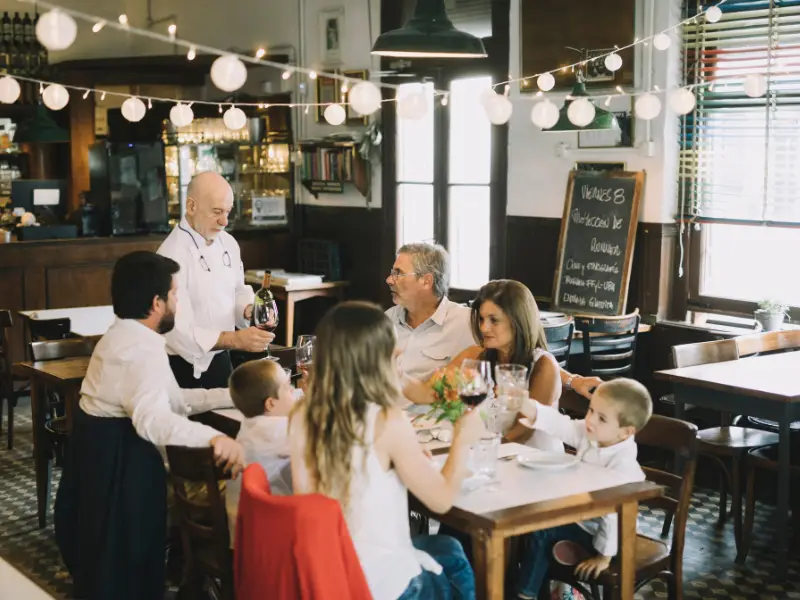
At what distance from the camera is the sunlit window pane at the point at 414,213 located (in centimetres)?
869

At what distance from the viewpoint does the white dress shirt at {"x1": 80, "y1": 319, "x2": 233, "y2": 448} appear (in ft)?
12.2

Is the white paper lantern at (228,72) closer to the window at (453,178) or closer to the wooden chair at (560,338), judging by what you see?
the wooden chair at (560,338)

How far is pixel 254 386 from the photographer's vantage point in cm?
367

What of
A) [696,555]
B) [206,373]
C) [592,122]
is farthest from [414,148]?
[696,555]

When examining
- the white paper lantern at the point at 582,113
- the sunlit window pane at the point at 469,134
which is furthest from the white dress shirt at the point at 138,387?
the sunlit window pane at the point at 469,134

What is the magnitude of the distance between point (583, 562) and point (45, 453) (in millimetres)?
3124

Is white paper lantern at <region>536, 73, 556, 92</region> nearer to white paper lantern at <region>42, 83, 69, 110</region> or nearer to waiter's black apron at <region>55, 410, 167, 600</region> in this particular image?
white paper lantern at <region>42, 83, 69, 110</region>

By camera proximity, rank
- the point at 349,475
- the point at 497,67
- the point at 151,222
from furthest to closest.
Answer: the point at 151,222 < the point at 497,67 < the point at 349,475

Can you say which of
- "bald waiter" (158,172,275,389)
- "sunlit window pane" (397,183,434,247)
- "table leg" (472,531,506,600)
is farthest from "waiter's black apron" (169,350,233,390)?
"sunlit window pane" (397,183,434,247)

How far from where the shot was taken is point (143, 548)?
3.97 meters

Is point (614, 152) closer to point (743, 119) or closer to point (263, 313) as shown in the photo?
point (743, 119)

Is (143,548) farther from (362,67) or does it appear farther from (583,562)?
(362,67)

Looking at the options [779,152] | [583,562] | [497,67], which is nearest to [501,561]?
[583,562]

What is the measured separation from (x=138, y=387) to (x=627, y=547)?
172cm
